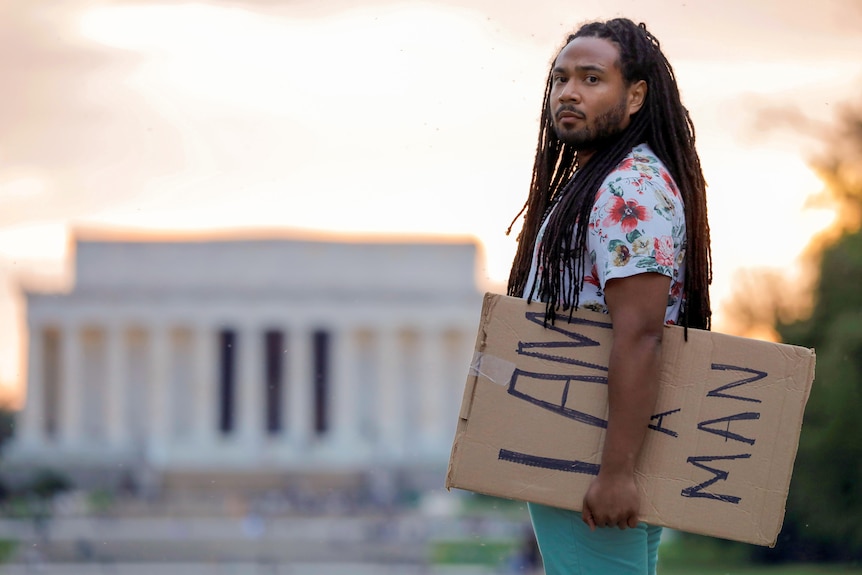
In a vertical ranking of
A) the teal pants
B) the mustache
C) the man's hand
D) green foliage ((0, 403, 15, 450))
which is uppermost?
the mustache

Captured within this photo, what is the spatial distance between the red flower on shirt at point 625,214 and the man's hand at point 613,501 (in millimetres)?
477

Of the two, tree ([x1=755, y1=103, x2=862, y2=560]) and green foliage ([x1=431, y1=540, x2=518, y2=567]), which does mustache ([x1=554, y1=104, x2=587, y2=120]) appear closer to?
tree ([x1=755, y1=103, x2=862, y2=560])

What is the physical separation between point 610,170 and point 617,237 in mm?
188

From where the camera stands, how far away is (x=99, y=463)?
205ft

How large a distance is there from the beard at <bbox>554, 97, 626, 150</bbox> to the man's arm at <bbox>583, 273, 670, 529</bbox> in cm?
39

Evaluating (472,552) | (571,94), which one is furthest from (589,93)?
(472,552)

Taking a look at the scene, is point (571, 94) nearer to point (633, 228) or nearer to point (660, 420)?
point (633, 228)

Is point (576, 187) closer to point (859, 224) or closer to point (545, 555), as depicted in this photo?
point (545, 555)

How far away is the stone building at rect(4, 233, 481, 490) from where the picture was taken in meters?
63.6

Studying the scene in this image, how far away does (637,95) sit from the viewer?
3.20 metres

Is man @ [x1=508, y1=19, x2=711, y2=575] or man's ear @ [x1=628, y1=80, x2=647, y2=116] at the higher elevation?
man's ear @ [x1=628, y1=80, x2=647, y2=116]

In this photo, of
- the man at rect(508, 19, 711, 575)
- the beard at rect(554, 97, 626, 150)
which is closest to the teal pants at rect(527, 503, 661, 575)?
the man at rect(508, 19, 711, 575)

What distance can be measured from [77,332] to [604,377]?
64043mm

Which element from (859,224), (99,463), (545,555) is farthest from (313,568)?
(99,463)
